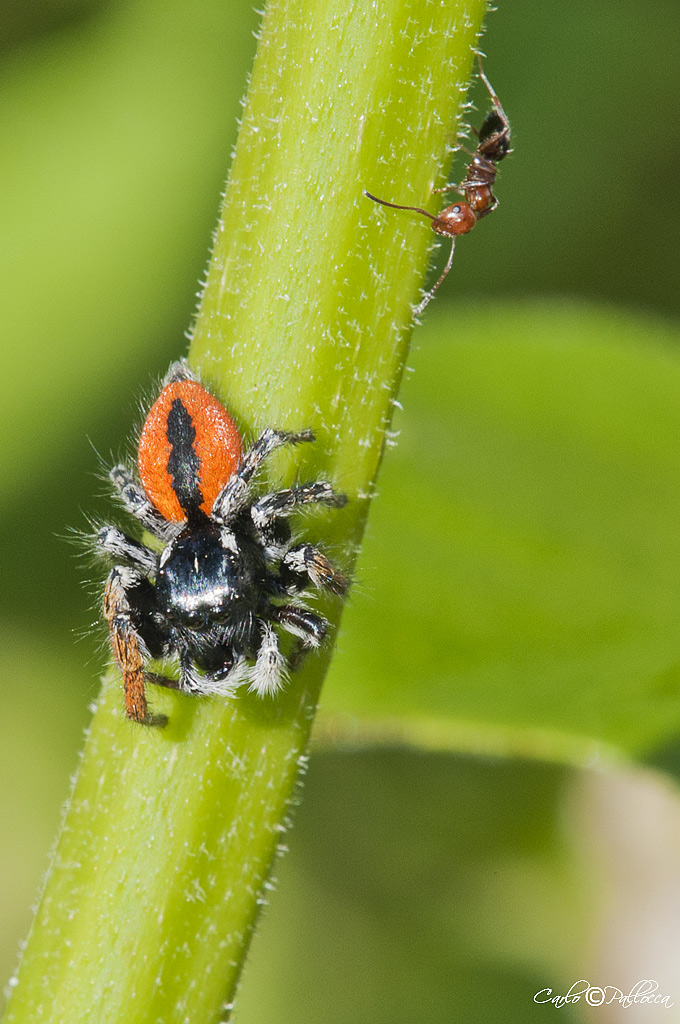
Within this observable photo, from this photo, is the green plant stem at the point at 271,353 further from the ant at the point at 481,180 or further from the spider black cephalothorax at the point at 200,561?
the ant at the point at 481,180

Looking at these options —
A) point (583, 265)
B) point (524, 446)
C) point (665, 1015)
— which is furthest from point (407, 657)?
point (583, 265)

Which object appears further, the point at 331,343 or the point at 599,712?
the point at 599,712

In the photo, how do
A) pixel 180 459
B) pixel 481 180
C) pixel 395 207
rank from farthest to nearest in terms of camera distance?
pixel 481 180 → pixel 180 459 → pixel 395 207

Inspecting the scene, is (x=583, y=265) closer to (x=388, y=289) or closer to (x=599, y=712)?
(x=599, y=712)

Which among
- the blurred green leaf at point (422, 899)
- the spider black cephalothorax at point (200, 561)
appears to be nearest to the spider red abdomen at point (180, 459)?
the spider black cephalothorax at point (200, 561)

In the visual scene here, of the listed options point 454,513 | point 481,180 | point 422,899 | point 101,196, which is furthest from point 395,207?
point 422,899

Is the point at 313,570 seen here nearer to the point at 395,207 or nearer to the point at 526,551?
the point at 395,207
